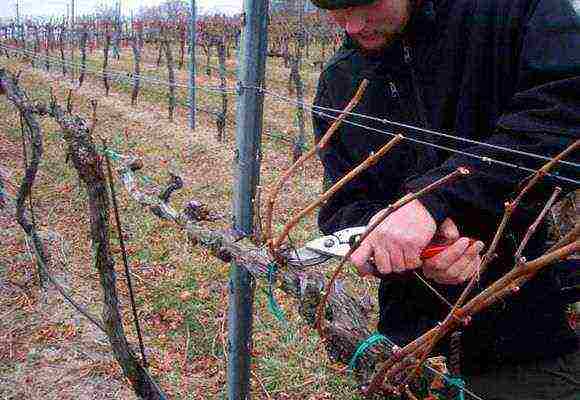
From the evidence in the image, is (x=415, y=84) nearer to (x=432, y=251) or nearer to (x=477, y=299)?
(x=432, y=251)

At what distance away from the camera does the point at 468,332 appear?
1.65 metres

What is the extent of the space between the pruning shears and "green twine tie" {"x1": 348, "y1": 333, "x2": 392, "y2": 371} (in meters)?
0.15

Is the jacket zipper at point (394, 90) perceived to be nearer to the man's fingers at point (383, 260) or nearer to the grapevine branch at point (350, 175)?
the grapevine branch at point (350, 175)

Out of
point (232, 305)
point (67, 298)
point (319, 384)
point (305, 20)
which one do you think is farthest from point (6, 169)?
point (305, 20)

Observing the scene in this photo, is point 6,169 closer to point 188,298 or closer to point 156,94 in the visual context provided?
point 188,298

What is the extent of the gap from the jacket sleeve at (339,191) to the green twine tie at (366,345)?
0.39 metres

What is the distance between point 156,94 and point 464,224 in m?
15.3

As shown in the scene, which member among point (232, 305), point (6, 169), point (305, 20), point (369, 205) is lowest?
Result: point (6, 169)

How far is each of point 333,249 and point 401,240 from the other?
31 centimetres

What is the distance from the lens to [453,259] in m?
1.15

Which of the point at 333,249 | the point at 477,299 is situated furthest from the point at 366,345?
the point at 477,299

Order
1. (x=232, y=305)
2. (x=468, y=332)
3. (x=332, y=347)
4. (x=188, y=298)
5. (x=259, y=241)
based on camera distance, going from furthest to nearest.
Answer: (x=188, y=298)
(x=232, y=305)
(x=259, y=241)
(x=468, y=332)
(x=332, y=347)

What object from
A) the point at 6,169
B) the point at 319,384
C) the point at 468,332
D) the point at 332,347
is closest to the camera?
the point at 332,347

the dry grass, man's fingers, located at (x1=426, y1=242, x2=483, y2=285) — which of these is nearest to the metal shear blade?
man's fingers, located at (x1=426, y1=242, x2=483, y2=285)
